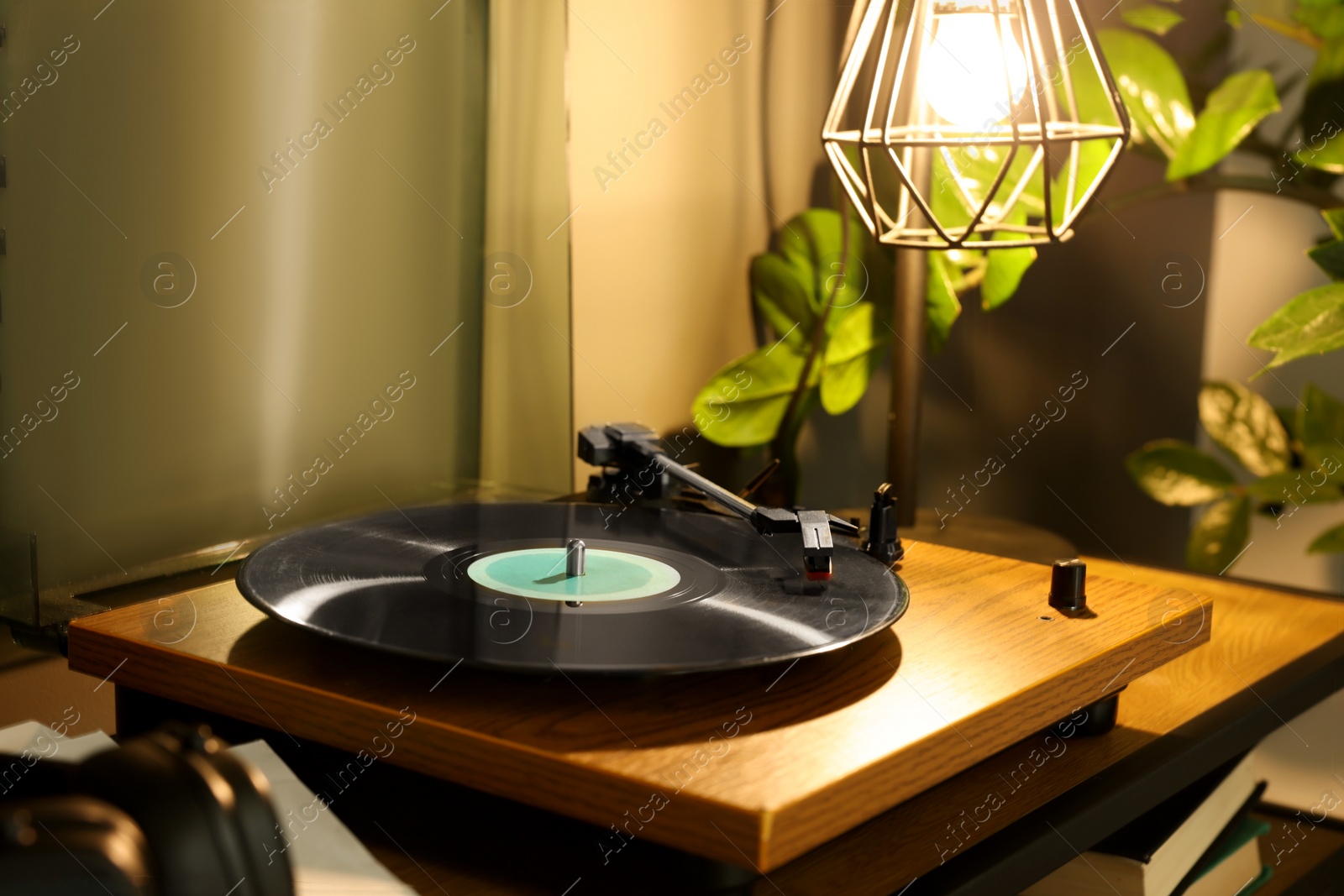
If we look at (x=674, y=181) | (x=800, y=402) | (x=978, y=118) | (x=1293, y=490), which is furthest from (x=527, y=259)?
(x=1293, y=490)

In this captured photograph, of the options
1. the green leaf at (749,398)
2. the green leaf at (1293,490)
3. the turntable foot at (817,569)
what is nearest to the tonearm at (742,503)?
the turntable foot at (817,569)

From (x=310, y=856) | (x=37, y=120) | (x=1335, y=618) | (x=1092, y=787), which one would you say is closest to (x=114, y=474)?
(x=37, y=120)

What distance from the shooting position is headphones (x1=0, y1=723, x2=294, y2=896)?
0.32 metres

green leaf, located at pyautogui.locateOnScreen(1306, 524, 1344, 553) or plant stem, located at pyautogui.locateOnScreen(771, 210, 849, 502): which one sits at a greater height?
plant stem, located at pyautogui.locateOnScreen(771, 210, 849, 502)

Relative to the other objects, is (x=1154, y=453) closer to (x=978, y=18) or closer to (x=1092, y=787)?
(x=978, y=18)

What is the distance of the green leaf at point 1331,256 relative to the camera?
1298mm

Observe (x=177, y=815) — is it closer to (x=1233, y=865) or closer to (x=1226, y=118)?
(x=1233, y=865)

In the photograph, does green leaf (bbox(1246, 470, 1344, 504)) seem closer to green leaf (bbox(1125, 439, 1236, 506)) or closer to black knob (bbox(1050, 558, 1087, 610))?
green leaf (bbox(1125, 439, 1236, 506))

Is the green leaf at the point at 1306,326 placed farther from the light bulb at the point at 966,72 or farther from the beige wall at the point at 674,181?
the beige wall at the point at 674,181

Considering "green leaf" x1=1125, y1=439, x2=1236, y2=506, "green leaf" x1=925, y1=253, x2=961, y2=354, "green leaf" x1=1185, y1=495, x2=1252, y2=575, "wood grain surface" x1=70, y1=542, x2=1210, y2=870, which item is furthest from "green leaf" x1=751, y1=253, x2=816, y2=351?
"wood grain surface" x1=70, y1=542, x2=1210, y2=870

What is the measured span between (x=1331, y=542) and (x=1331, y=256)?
1.34 feet

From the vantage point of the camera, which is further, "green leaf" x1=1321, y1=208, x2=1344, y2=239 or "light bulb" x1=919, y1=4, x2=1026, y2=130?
"green leaf" x1=1321, y1=208, x2=1344, y2=239

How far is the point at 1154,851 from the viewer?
85 centimetres

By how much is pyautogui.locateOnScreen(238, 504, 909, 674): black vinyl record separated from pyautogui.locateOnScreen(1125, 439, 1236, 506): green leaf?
2.94 feet
